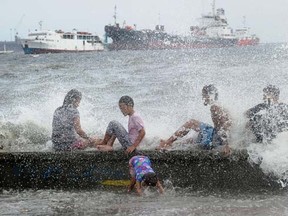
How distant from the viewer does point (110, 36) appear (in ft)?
307

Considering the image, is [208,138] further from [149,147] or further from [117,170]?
[117,170]

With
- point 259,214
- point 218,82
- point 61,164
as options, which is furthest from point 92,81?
point 259,214

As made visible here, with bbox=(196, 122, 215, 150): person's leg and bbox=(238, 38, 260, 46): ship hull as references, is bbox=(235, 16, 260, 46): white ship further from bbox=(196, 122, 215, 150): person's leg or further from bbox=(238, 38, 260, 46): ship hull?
bbox=(196, 122, 215, 150): person's leg

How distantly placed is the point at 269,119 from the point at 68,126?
3295 millimetres

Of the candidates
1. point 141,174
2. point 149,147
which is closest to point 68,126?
point 149,147

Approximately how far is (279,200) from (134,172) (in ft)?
6.71

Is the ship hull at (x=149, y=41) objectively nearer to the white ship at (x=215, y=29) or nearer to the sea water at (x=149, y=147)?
the white ship at (x=215, y=29)

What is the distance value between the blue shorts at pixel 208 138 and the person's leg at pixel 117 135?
125 cm

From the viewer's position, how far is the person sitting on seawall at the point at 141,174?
6.61 m

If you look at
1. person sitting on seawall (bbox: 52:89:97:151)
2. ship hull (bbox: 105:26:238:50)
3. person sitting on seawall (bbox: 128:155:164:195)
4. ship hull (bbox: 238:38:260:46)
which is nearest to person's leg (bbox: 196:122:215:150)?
person sitting on seawall (bbox: 128:155:164:195)

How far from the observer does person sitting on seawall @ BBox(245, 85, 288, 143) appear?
289 inches

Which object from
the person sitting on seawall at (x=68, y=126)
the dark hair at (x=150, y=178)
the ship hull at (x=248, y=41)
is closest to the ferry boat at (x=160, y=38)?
the ship hull at (x=248, y=41)

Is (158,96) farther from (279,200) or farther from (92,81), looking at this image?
(279,200)

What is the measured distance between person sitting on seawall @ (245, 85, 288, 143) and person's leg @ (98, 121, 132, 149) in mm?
2035
